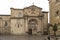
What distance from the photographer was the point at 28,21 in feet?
142

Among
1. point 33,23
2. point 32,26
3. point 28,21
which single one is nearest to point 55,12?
point 33,23

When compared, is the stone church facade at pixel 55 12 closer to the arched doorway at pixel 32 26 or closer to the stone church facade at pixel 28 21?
the stone church facade at pixel 28 21

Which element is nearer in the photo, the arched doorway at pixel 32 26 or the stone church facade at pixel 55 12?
the stone church facade at pixel 55 12

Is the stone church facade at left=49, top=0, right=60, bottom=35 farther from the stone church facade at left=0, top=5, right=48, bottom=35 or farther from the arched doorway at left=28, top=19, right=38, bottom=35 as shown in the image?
the arched doorway at left=28, top=19, right=38, bottom=35

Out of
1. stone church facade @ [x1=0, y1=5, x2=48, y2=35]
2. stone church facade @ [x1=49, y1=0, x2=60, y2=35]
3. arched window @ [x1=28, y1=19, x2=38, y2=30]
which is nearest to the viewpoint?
stone church facade @ [x1=49, y1=0, x2=60, y2=35]

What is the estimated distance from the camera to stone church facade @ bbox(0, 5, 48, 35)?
43.0 meters

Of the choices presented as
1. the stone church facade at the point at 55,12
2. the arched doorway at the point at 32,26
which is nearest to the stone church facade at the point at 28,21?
the arched doorway at the point at 32,26

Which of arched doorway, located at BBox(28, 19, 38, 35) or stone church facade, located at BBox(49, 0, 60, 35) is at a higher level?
stone church facade, located at BBox(49, 0, 60, 35)

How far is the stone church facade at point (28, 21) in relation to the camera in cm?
4303

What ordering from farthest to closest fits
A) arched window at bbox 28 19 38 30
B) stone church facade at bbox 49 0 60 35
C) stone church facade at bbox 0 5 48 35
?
arched window at bbox 28 19 38 30, stone church facade at bbox 0 5 48 35, stone church facade at bbox 49 0 60 35

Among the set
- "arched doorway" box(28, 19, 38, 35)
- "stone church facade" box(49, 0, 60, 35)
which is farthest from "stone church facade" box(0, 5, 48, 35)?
"stone church facade" box(49, 0, 60, 35)

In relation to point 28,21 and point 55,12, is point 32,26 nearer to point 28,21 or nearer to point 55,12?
point 28,21

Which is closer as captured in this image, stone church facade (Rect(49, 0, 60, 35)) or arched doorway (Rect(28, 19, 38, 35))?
stone church facade (Rect(49, 0, 60, 35))

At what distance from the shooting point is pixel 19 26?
43469 millimetres
